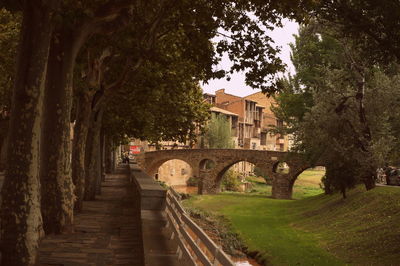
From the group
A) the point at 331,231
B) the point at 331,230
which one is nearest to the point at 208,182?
the point at 331,230

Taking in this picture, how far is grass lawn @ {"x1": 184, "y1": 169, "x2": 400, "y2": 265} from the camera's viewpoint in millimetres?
19578

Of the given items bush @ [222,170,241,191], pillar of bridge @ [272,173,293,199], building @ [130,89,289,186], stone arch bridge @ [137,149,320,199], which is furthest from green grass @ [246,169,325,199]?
pillar of bridge @ [272,173,293,199]

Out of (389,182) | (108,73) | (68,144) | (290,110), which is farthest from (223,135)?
(68,144)

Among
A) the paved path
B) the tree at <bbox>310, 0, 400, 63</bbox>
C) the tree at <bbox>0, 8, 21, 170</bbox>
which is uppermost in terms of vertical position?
the tree at <bbox>0, 8, 21, 170</bbox>

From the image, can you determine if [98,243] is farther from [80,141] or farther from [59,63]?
[80,141]

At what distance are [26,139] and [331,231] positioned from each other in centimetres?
1943

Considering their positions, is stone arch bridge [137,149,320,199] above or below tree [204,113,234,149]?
below

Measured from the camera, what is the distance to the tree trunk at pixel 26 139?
25.6 ft

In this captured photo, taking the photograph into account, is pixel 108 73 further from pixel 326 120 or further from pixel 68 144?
pixel 326 120

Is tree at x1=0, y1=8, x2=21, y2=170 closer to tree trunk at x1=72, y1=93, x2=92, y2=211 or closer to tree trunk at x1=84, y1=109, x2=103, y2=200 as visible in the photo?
tree trunk at x1=84, y1=109, x2=103, y2=200

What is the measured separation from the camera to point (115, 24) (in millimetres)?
11031

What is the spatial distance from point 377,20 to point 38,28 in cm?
989

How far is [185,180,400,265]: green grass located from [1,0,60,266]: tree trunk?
12.5 metres

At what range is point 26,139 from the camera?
311 inches
